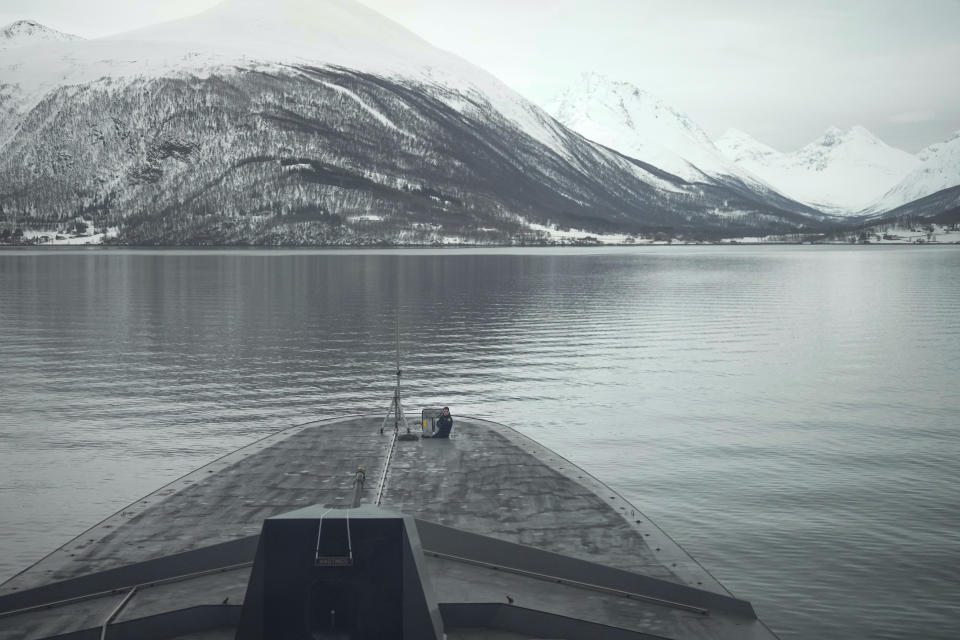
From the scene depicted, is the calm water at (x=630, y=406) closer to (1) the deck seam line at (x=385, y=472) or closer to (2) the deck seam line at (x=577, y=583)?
(2) the deck seam line at (x=577, y=583)

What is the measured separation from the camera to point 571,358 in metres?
74.1

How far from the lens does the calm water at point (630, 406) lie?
91.5ft

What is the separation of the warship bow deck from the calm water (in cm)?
327

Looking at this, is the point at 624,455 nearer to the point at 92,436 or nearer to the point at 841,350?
the point at 92,436

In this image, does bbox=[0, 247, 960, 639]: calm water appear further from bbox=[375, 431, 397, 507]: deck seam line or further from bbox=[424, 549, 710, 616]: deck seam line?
bbox=[375, 431, 397, 507]: deck seam line

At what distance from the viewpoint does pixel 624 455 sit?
4169 cm

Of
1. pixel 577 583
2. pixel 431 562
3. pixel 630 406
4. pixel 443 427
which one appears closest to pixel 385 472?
pixel 443 427

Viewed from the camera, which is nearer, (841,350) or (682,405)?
(682,405)

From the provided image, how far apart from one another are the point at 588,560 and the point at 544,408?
30433 millimetres

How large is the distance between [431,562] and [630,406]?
1314 inches

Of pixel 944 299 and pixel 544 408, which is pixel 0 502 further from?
pixel 944 299

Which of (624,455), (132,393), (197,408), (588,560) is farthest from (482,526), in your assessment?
(132,393)

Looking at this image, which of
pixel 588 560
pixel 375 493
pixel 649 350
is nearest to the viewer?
pixel 588 560

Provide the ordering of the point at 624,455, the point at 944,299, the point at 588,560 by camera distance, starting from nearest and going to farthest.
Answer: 1. the point at 588,560
2. the point at 624,455
3. the point at 944,299
